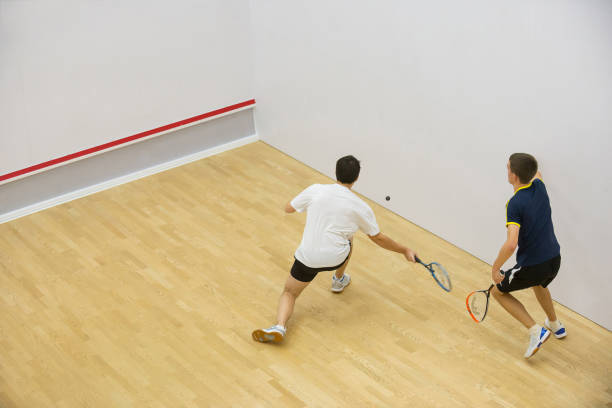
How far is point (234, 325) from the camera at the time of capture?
12.6 feet

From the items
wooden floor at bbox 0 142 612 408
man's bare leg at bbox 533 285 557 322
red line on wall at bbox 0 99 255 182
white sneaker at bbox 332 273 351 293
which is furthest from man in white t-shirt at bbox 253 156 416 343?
red line on wall at bbox 0 99 255 182

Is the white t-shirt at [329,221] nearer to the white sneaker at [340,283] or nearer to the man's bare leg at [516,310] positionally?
the white sneaker at [340,283]

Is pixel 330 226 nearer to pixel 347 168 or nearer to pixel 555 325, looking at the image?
pixel 347 168

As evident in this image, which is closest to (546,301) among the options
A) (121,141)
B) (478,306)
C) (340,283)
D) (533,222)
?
(478,306)

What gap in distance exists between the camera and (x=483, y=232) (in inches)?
172

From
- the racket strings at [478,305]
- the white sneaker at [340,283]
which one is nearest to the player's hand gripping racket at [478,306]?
the racket strings at [478,305]

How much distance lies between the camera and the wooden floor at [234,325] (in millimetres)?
3438

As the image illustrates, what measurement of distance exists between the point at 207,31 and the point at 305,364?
2.62 metres

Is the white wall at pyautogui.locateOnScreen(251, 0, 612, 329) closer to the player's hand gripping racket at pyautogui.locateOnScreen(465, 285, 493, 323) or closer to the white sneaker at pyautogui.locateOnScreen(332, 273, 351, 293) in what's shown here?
the player's hand gripping racket at pyautogui.locateOnScreen(465, 285, 493, 323)

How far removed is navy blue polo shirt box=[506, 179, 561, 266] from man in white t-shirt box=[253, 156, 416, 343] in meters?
0.50

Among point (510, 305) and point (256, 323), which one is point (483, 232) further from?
point (256, 323)

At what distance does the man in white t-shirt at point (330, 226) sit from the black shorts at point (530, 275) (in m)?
0.46

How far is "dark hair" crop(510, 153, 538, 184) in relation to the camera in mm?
3391

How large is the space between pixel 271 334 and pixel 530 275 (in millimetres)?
1247
